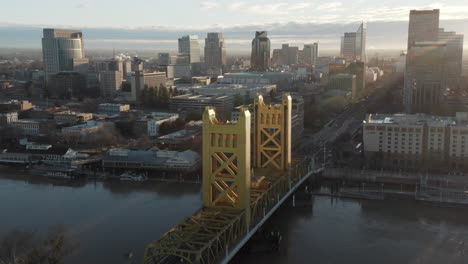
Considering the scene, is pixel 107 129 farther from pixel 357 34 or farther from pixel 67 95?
pixel 357 34

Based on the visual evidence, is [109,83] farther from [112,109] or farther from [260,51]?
[260,51]

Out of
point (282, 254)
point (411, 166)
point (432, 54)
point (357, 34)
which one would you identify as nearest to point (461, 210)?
point (411, 166)

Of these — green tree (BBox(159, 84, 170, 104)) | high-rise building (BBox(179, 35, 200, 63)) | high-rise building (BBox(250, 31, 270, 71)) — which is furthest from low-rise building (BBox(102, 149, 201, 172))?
high-rise building (BBox(179, 35, 200, 63))

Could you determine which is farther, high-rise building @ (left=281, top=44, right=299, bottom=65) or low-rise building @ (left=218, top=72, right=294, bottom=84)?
high-rise building @ (left=281, top=44, right=299, bottom=65)

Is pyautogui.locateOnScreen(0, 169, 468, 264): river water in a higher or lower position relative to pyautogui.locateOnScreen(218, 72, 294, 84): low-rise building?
lower

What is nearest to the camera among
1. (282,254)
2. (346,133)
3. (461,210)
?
(282,254)

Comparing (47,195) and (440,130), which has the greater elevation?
(440,130)

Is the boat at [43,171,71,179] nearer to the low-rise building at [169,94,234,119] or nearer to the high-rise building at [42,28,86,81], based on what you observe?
the low-rise building at [169,94,234,119]
